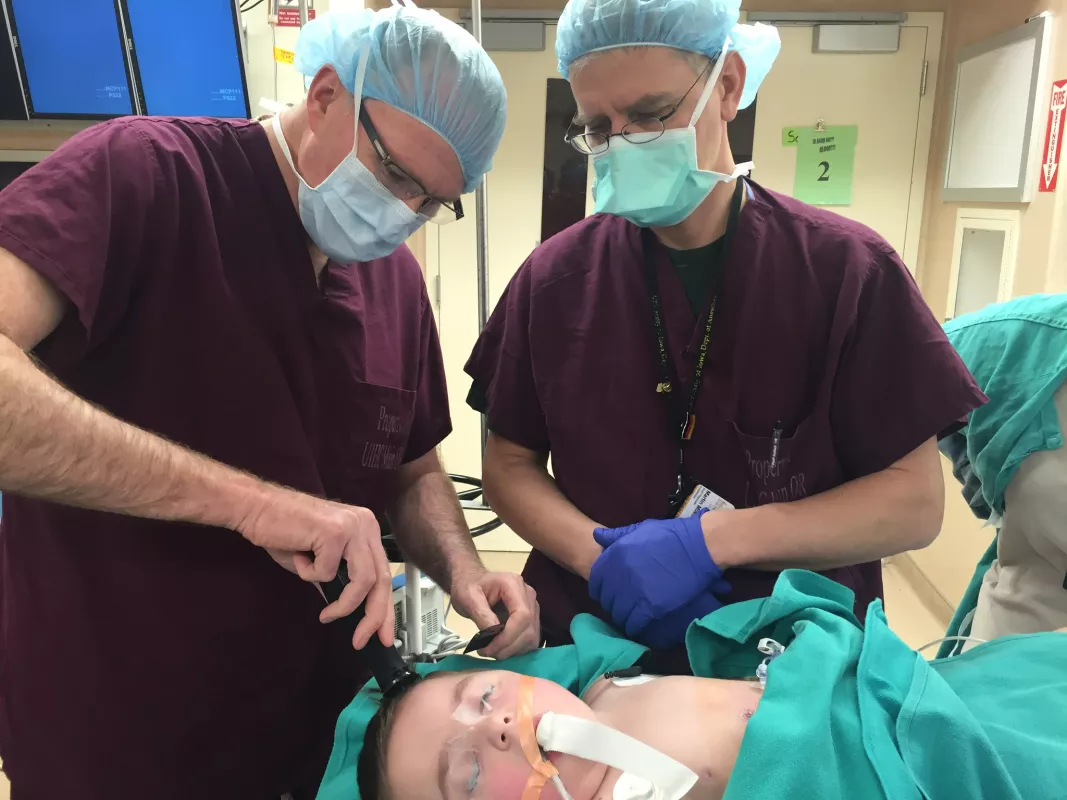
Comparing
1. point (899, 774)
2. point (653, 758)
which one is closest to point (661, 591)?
point (653, 758)

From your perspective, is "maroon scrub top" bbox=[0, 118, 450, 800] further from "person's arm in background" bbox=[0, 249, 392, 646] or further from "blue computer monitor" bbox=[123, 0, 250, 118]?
"blue computer monitor" bbox=[123, 0, 250, 118]

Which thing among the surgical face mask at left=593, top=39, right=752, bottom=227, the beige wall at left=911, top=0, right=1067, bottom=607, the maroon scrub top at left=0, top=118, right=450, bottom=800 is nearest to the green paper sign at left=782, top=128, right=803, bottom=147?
the beige wall at left=911, top=0, right=1067, bottom=607

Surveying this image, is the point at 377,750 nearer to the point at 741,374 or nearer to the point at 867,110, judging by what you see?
the point at 741,374

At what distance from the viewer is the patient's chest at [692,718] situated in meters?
0.96

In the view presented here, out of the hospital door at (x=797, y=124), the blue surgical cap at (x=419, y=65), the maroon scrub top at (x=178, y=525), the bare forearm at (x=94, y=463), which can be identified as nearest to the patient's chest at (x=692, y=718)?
the maroon scrub top at (x=178, y=525)

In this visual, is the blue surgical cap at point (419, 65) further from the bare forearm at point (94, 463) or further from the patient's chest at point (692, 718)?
the patient's chest at point (692, 718)

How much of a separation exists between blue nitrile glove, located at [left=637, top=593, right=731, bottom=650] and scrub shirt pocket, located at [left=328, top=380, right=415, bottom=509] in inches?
19.3

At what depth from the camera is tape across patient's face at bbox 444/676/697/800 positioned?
0.89 m

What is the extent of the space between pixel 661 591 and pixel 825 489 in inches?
12.4

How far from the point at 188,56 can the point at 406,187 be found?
1766 millimetres

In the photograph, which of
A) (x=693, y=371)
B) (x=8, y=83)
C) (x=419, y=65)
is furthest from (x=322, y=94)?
(x=8, y=83)

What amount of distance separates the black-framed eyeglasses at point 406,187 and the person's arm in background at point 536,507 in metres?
0.39

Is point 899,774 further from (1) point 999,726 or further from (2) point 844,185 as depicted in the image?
(2) point 844,185

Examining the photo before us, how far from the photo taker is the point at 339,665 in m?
1.20
